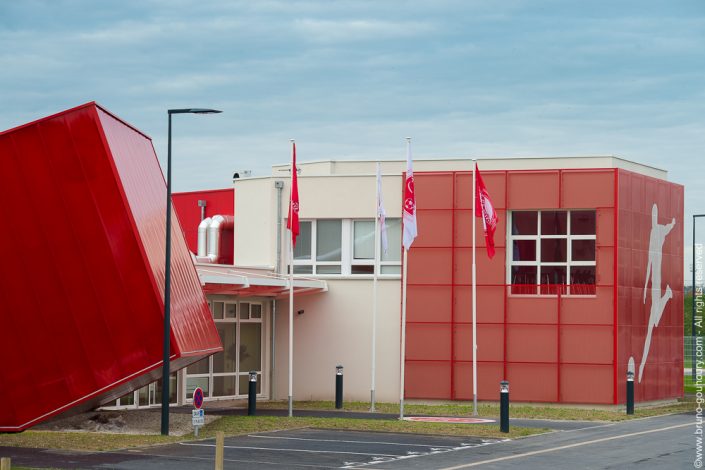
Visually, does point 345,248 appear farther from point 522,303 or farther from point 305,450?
point 305,450

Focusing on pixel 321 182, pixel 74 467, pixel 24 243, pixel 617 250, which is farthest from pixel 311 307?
pixel 74 467

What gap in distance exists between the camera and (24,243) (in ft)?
76.2

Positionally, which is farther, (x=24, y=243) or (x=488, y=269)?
(x=488, y=269)

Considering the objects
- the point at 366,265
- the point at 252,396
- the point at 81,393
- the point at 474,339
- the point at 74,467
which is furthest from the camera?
the point at 366,265

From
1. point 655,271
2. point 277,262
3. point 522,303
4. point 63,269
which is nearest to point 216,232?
point 277,262

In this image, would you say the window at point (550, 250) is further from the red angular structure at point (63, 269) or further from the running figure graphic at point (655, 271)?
the red angular structure at point (63, 269)

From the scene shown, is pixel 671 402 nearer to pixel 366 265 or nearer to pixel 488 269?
pixel 488 269

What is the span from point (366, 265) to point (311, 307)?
7.01 ft

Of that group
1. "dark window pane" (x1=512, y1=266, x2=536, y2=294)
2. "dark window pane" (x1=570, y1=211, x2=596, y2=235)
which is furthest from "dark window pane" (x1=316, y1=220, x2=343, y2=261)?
"dark window pane" (x1=570, y1=211, x2=596, y2=235)

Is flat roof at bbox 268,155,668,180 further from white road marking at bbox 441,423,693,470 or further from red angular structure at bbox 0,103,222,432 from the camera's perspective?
red angular structure at bbox 0,103,222,432

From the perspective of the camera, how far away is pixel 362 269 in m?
36.2

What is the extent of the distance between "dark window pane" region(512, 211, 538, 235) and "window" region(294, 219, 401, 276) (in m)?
3.47

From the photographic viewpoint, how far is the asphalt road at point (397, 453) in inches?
791

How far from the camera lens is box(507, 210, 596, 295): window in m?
34.7
